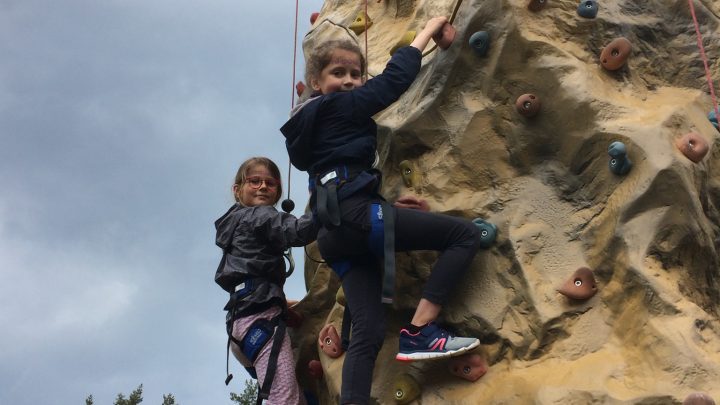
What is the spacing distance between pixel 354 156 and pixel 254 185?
3.17ft

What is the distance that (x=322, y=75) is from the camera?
3.97 metres

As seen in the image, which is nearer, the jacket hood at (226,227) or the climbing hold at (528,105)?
the climbing hold at (528,105)

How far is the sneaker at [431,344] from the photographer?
3.42 m

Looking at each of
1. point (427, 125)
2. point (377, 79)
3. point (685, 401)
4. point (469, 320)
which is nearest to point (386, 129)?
point (427, 125)

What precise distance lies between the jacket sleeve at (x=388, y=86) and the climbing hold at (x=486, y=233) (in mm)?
729

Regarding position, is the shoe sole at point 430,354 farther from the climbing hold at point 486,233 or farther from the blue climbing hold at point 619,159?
the blue climbing hold at point 619,159

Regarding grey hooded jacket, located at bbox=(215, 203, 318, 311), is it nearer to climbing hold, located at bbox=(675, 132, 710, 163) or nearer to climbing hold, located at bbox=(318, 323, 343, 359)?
climbing hold, located at bbox=(318, 323, 343, 359)

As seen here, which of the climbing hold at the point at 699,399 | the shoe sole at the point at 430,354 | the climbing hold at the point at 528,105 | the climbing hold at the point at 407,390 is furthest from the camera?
the climbing hold at the point at 528,105

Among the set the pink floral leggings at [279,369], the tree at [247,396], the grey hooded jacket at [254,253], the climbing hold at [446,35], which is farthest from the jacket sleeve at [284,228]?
the tree at [247,396]

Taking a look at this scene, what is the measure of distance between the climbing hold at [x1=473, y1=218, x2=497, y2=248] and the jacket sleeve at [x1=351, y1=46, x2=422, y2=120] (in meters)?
0.73

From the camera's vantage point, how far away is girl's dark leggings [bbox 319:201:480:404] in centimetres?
349

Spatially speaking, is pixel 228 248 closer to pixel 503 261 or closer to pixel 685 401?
pixel 503 261

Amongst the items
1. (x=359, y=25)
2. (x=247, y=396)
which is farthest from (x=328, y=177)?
(x=247, y=396)

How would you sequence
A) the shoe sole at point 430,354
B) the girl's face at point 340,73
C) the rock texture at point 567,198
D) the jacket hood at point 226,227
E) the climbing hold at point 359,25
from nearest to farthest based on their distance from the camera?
the rock texture at point 567,198
the shoe sole at point 430,354
the girl's face at point 340,73
the jacket hood at point 226,227
the climbing hold at point 359,25
